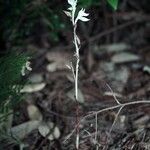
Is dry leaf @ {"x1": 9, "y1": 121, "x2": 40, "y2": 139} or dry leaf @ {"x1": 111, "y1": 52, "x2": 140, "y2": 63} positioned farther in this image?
dry leaf @ {"x1": 111, "y1": 52, "x2": 140, "y2": 63}

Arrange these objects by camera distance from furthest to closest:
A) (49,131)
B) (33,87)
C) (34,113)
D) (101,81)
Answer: (101,81), (33,87), (34,113), (49,131)

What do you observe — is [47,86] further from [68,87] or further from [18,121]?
[18,121]

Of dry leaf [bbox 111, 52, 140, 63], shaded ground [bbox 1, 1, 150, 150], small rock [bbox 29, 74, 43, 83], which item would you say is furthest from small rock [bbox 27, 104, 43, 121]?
dry leaf [bbox 111, 52, 140, 63]

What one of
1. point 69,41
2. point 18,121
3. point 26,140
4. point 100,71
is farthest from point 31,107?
point 69,41

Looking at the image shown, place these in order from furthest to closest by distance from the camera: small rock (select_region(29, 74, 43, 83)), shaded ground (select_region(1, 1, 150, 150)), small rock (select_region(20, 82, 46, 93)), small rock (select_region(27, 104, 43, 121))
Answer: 1. small rock (select_region(29, 74, 43, 83))
2. small rock (select_region(20, 82, 46, 93))
3. small rock (select_region(27, 104, 43, 121))
4. shaded ground (select_region(1, 1, 150, 150))

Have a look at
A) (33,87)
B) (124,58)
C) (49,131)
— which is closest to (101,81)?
(124,58)

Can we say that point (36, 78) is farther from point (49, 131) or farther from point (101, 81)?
point (49, 131)

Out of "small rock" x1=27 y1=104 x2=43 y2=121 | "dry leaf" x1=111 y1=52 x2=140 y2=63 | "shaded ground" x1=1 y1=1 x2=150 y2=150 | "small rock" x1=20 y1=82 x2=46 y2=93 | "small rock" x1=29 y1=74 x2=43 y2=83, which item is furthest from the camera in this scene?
"dry leaf" x1=111 y1=52 x2=140 y2=63

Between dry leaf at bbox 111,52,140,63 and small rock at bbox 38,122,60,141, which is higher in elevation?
small rock at bbox 38,122,60,141

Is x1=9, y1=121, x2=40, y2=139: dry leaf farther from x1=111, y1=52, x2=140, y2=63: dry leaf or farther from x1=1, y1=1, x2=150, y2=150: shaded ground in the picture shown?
x1=111, y1=52, x2=140, y2=63: dry leaf

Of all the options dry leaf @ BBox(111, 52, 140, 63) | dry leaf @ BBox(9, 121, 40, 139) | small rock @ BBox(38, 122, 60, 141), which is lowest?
dry leaf @ BBox(111, 52, 140, 63)

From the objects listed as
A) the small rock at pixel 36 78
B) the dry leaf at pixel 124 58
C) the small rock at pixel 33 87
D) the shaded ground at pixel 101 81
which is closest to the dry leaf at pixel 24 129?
the shaded ground at pixel 101 81
